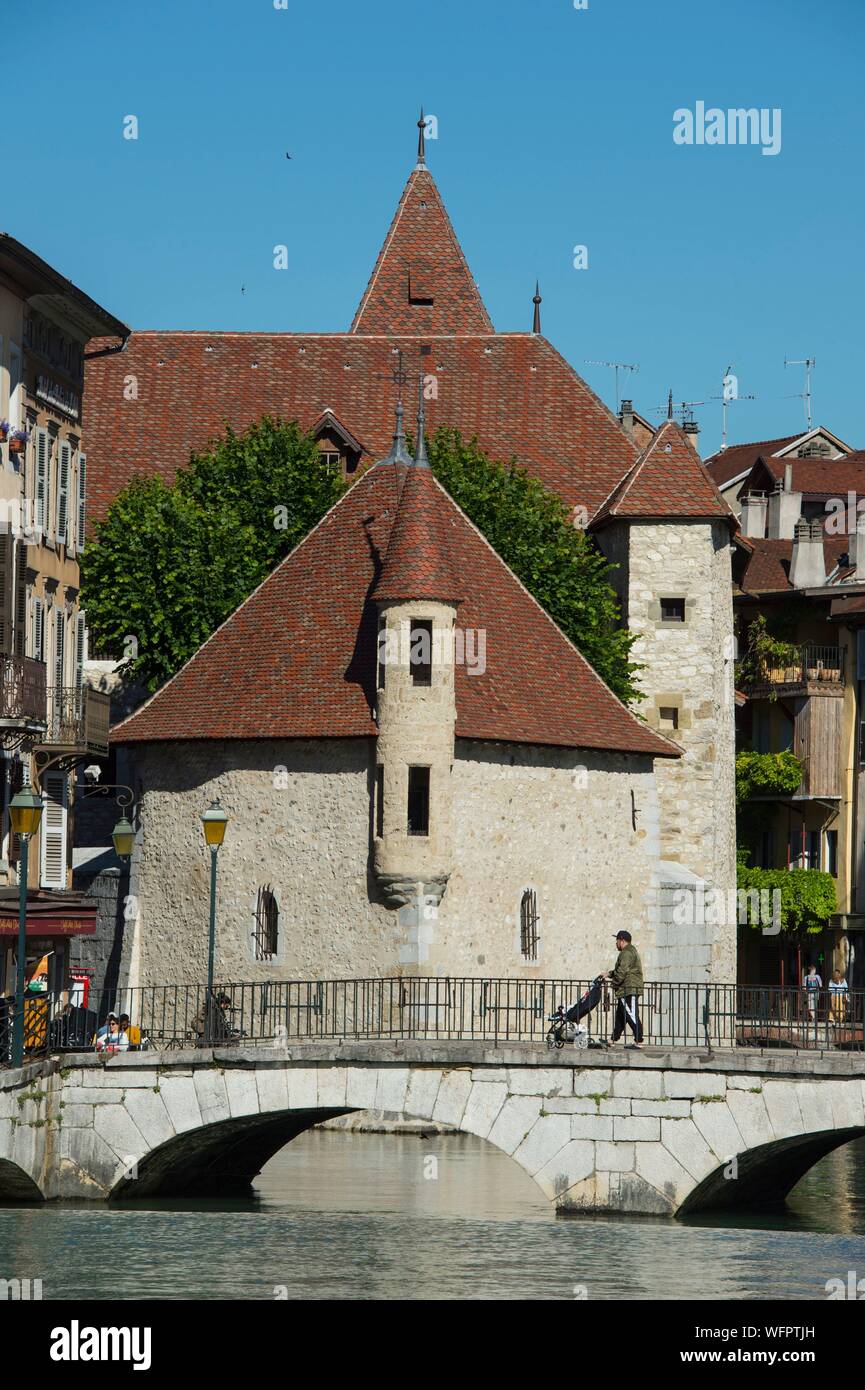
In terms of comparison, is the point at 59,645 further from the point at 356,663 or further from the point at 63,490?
the point at 356,663

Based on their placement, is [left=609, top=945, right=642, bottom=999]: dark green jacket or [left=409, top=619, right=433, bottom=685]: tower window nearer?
[left=609, top=945, right=642, bottom=999]: dark green jacket

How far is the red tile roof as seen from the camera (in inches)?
2472

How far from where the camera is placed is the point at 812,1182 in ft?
140

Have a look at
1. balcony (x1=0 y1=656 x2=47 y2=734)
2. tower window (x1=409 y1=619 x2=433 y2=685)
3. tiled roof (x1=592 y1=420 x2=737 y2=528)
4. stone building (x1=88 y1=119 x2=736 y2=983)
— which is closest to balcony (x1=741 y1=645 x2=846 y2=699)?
tiled roof (x1=592 y1=420 x2=737 y2=528)

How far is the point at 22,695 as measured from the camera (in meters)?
43.2

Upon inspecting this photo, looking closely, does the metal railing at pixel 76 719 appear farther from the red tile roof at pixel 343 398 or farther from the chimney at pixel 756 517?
the chimney at pixel 756 517

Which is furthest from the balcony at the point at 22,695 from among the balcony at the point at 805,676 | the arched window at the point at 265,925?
the balcony at the point at 805,676

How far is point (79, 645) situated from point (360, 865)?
8966 millimetres

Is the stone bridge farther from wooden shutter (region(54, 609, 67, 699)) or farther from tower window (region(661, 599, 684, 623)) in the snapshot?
tower window (region(661, 599, 684, 623))

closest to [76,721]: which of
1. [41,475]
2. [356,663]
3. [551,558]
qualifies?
[41,475]

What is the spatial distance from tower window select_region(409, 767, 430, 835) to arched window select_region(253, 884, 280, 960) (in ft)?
8.74

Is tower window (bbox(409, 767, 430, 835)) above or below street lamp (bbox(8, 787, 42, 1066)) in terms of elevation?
above

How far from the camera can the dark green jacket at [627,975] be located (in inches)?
1416
